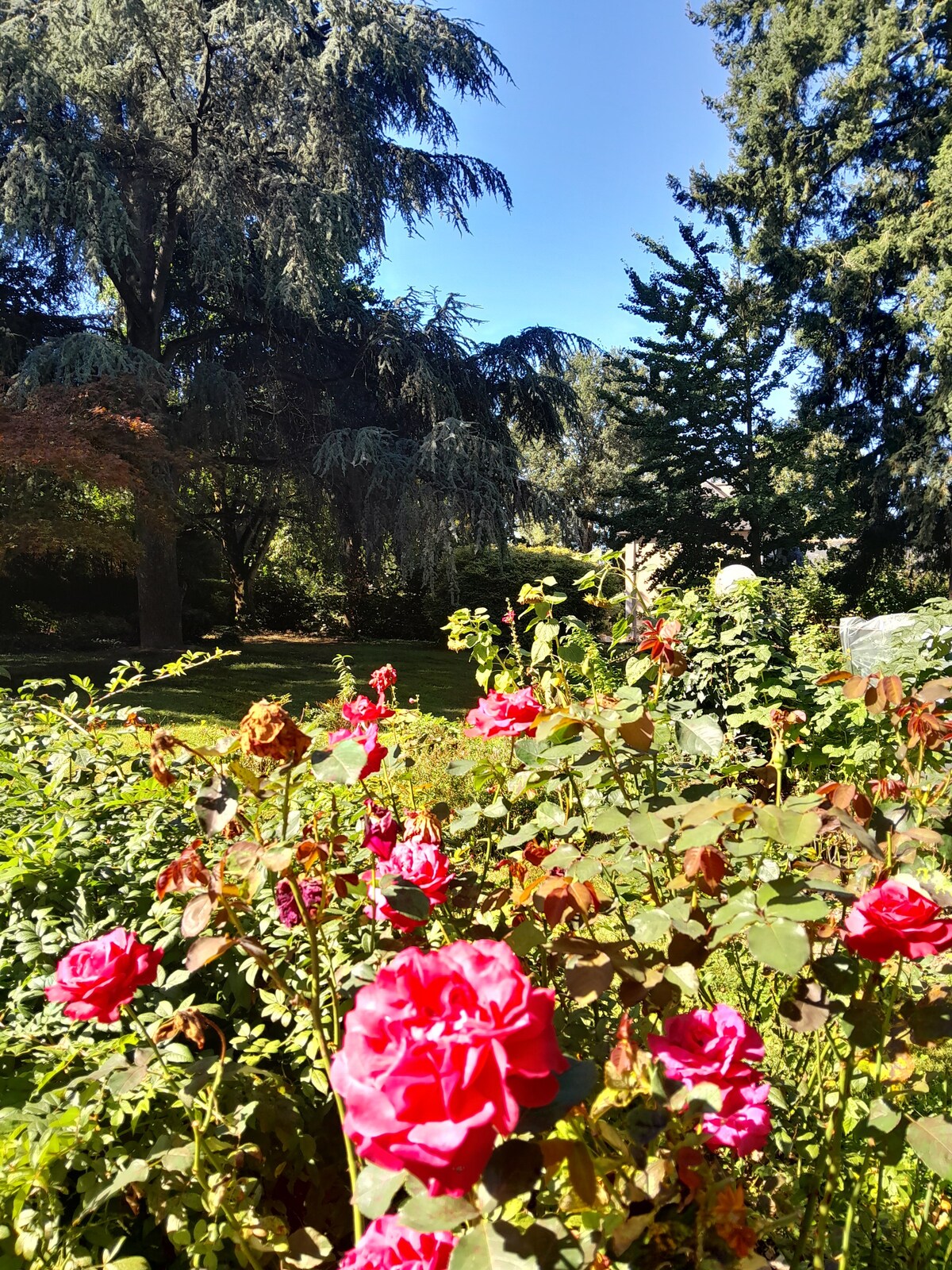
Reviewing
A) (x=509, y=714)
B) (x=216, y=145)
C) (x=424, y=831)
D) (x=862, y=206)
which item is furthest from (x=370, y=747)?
(x=862, y=206)

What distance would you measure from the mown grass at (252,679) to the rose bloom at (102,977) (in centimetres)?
500

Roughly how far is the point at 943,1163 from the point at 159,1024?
894 mm

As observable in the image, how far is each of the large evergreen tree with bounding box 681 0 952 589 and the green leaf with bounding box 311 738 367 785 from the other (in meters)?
14.4

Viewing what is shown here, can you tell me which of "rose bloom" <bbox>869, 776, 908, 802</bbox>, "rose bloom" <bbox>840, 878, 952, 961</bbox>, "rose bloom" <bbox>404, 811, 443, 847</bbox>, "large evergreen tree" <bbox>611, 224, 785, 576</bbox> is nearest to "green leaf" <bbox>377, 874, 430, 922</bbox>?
"rose bloom" <bbox>404, 811, 443, 847</bbox>

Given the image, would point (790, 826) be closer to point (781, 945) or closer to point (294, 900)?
point (781, 945)

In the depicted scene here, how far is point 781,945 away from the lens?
0.70m

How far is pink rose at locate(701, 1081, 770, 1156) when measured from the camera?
68 cm

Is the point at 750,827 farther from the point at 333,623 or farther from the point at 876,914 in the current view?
the point at 333,623

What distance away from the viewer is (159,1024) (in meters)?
0.99

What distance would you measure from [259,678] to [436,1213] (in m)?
9.10

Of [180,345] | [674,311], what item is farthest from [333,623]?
[674,311]

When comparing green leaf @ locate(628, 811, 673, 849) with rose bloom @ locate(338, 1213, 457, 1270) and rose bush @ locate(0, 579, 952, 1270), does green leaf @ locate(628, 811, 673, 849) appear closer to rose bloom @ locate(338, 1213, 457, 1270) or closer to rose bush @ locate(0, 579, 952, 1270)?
rose bush @ locate(0, 579, 952, 1270)

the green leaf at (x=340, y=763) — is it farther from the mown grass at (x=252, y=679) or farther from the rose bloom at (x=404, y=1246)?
the mown grass at (x=252, y=679)

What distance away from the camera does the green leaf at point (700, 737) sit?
3.31 feet
